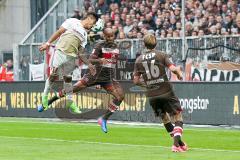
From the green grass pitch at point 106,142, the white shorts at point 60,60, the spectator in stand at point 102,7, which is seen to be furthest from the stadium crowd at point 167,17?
the white shorts at point 60,60

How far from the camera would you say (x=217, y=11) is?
28.2m

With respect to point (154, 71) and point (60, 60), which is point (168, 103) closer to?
point (154, 71)

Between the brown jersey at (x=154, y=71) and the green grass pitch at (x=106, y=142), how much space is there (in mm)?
1129

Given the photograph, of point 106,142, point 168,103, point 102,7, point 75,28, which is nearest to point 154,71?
point 168,103

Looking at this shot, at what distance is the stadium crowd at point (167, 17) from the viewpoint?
2741cm

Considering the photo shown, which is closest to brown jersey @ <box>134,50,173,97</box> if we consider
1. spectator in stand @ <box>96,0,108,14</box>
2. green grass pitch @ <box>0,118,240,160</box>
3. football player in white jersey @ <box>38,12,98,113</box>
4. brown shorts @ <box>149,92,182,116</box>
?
brown shorts @ <box>149,92,182,116</box>

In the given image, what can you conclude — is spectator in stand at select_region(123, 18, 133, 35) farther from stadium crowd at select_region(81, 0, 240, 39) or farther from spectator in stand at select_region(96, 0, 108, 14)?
spectator in stand at select_region(96, 0, 108, 14)

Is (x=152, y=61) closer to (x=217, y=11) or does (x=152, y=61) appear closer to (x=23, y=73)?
(x=217, y=11)

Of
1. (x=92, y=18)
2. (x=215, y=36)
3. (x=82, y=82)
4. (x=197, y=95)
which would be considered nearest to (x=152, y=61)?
(x=92, y=18)

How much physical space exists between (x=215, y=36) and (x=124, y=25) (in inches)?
234

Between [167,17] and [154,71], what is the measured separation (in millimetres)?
13344

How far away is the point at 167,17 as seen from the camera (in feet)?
97.0

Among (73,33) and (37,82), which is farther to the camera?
(37,82)

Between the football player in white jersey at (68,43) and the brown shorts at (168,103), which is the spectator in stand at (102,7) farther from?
the brown shorts at (168,103)
